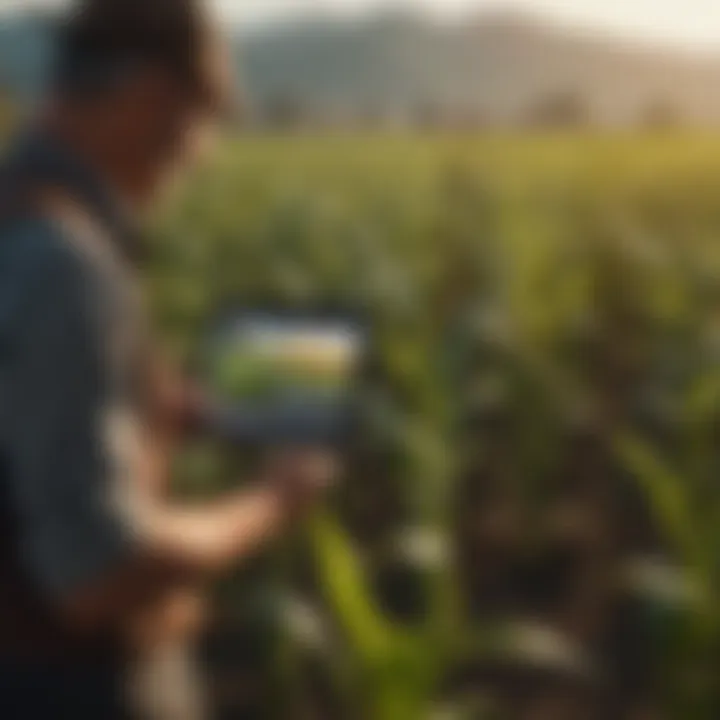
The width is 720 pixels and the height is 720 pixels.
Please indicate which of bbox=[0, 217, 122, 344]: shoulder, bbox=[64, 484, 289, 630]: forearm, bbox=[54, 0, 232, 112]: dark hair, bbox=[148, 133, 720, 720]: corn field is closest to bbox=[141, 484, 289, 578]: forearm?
bbox=[64, 484, 289, 630]: forearm

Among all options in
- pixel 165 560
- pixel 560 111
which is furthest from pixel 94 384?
pixel 560 111

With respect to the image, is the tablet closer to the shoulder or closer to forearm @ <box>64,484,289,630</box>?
forearm @ <box>64,484,289,630</box>

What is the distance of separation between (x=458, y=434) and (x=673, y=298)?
0.71 m

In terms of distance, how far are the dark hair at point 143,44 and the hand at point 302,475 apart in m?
0.32

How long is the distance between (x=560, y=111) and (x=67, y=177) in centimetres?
306

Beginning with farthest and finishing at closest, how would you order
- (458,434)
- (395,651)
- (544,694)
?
(458,434)
(544,694)
(395,651)

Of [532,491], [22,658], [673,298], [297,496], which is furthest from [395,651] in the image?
[673,298]

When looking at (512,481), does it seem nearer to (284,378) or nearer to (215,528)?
(284,378)

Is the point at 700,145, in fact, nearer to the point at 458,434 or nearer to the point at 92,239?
the point at 458,434

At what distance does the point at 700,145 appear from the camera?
4176 millimetres

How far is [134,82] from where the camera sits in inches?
44.1

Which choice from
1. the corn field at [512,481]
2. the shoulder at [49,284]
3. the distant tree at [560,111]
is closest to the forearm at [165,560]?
the shoulder at [49,284]

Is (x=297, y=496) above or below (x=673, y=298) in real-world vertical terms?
below

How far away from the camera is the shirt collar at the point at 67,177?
111 centimetres
